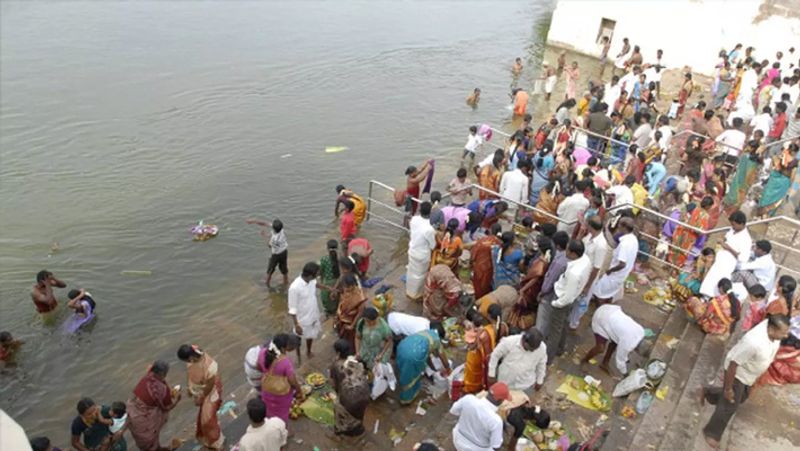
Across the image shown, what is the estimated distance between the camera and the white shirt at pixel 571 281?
22.7ft

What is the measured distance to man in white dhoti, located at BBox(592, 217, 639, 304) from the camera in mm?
7859

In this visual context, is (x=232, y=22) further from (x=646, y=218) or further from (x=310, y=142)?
(x=646, y=218)

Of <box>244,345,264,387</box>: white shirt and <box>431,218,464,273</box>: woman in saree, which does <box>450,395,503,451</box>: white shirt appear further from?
<box>431,218,464,273</box>: woman in saree

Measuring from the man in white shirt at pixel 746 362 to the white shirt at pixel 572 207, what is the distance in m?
3.99

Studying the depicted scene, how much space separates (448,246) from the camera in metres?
8.96

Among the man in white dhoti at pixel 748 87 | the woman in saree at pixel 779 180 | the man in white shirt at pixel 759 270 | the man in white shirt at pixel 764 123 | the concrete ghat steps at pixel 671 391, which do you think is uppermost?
the man in white dhoti at pixel 748 87

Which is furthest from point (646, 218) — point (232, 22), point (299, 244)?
point (232, 22)

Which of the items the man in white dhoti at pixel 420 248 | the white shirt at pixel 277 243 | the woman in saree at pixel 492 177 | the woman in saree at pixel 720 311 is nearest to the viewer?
the woman in saree at pixel 720 311

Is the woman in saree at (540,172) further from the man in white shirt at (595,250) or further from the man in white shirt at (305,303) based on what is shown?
the man in white shirt at (305,303)

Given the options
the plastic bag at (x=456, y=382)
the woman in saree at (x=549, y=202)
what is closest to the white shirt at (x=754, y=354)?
the plastic bag at (x=456, y=382)

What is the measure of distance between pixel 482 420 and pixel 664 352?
3.54m

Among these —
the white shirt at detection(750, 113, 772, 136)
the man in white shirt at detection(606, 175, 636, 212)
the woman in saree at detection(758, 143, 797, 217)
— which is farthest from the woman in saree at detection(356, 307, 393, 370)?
the white shirt at detection(750, 113, 772, 136)

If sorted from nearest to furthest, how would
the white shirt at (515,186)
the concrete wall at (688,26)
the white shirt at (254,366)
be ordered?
the white shirt at (254,366) → the white shirt at (515,186) → the concrete wall at (688,26)

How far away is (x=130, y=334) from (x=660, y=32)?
22195 millimetres
